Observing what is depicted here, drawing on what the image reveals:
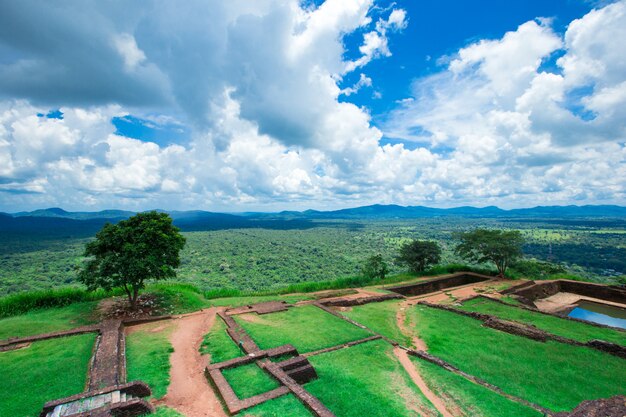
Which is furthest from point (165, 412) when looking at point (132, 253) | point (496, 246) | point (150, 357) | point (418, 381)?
point (496, 246)

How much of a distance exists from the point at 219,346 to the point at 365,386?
5.38 meters

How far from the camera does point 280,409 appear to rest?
6785 mm

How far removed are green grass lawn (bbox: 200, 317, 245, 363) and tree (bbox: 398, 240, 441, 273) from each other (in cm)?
2020

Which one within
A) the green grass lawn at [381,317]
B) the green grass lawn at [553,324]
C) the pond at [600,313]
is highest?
the green grass lawn at [381,317]

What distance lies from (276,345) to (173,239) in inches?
306

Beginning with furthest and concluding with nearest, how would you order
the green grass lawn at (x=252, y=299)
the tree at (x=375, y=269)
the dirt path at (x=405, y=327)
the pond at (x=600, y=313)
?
the tree at (x=375, y=269), the pond at (x=600, y=313), the green grass lawn at (x=252, y=299), the dirt path at (x=405, y=327)

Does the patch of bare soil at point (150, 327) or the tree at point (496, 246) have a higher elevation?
the tree at point (496, 246)

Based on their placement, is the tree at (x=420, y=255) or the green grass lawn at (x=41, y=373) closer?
the green grass lawn at (x=41, y=373)

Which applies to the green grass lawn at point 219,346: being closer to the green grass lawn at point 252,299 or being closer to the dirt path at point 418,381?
the green grass lawn at point 252,299

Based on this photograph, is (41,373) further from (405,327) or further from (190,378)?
(405,327)

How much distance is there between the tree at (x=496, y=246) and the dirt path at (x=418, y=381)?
61.2 feet

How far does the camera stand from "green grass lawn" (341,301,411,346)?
1296cm

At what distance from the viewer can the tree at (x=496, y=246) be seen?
24.8 m

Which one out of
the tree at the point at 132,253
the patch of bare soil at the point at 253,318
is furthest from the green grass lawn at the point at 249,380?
the tree at the point at 132,253
